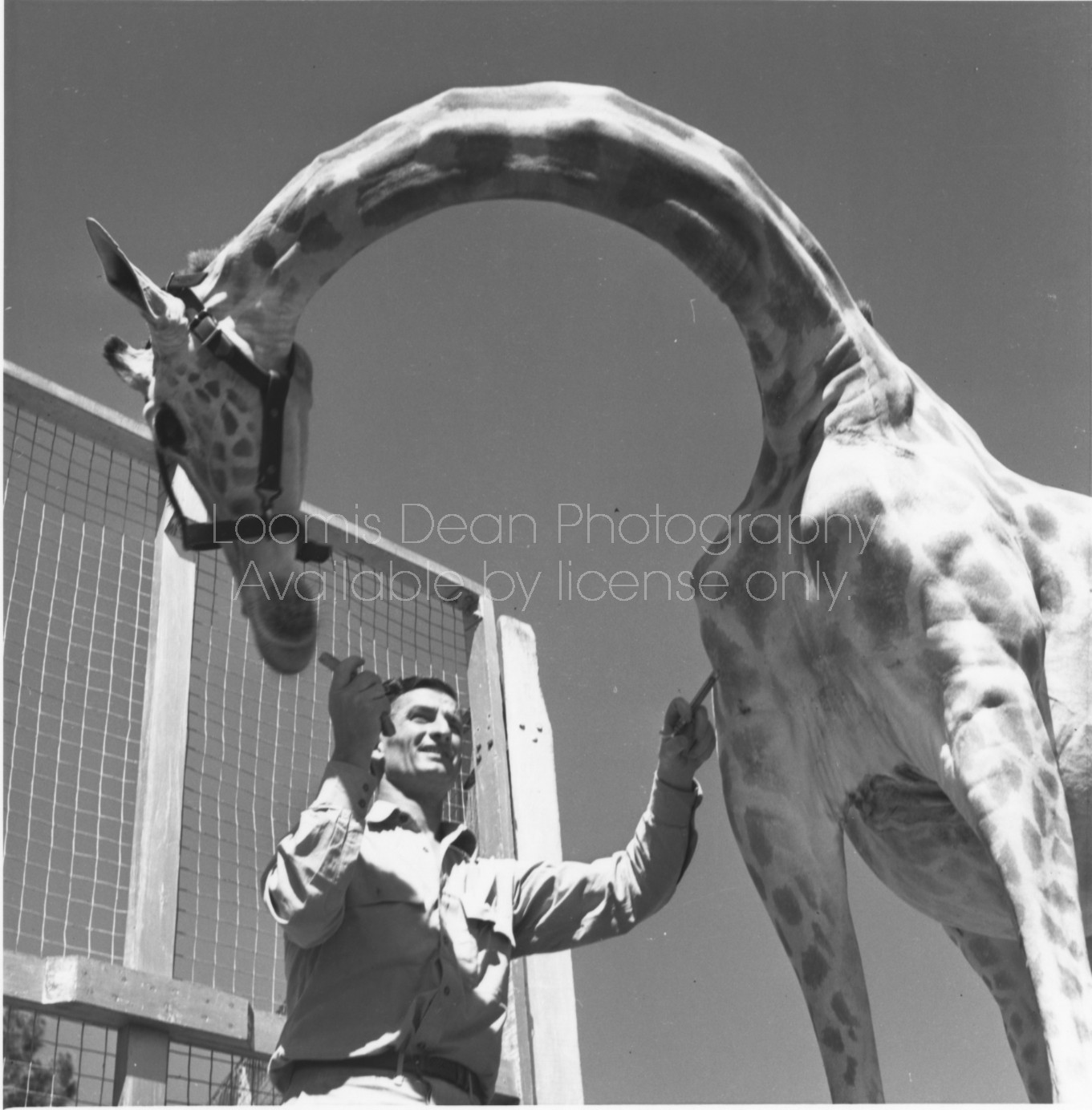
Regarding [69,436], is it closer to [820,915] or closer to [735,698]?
[735,698]

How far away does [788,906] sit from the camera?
9.30 feet

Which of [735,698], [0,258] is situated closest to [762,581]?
[735,698]

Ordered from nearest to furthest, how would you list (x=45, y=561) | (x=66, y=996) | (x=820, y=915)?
(x=820, y=915) → (x=66, y=996) → (x=45, y=561)

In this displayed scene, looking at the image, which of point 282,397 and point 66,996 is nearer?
point 282,397

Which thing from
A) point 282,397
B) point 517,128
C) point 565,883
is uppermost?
point 517,128

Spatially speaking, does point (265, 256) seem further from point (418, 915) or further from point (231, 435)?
point (418, 915)

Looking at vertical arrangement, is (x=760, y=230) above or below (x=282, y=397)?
above

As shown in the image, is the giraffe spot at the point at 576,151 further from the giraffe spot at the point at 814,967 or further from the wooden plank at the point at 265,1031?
the wooden plank at the point at 265,1031

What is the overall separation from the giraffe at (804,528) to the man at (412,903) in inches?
6.7

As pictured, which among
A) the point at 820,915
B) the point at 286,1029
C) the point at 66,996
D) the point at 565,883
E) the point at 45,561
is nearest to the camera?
the point at 286,1029

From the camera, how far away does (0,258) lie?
9.76 ft

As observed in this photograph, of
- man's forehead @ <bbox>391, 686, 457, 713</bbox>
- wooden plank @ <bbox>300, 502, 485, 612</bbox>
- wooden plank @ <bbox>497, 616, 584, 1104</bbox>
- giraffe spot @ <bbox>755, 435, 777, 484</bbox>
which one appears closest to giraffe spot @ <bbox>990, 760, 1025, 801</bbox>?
giraffe spot @ <bbox>755, 435, 777, 484</bbox>

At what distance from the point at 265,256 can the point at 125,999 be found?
1.83 meters

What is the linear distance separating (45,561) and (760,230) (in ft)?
7.54
